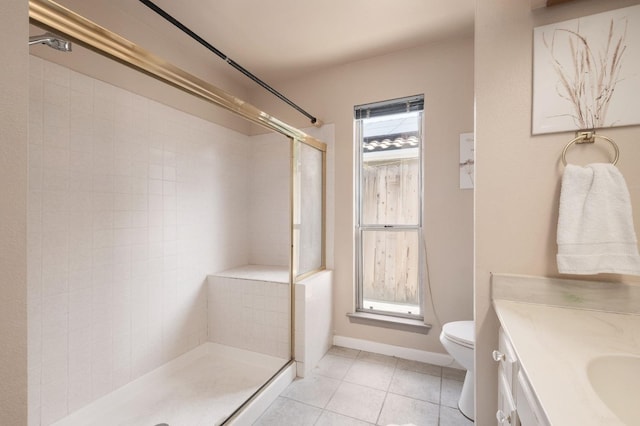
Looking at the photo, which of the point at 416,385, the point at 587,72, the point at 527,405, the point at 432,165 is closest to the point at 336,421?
the point at 416,385

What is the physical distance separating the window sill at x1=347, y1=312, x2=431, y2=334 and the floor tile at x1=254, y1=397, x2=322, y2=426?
899 millimetres

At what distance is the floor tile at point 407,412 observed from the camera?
169 centimetres

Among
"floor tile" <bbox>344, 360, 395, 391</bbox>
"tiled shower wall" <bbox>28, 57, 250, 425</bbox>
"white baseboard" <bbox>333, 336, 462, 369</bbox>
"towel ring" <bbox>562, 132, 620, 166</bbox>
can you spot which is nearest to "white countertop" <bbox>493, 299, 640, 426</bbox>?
"towel ring" <bbox>562, 132, 620, 166</bbox>

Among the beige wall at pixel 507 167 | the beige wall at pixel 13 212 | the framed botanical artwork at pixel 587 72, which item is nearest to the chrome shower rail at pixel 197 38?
the beige wall at pixel 13 212

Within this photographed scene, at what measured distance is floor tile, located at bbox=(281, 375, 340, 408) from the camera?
1.88m

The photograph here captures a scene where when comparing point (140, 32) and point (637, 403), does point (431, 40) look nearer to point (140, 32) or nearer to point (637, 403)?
point (140, 32)

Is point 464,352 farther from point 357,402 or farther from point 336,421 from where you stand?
point 336,421

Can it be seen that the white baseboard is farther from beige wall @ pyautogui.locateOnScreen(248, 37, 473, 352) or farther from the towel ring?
the towel ring

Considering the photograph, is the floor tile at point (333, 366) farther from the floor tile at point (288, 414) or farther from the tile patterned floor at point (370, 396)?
the floor tile at point (288, 414)

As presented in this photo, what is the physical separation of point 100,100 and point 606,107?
2.56 metres

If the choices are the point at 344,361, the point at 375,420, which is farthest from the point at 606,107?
the point at 344,361

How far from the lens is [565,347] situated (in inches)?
31.7

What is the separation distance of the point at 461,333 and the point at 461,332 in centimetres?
2

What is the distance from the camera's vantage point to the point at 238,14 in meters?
1.94
